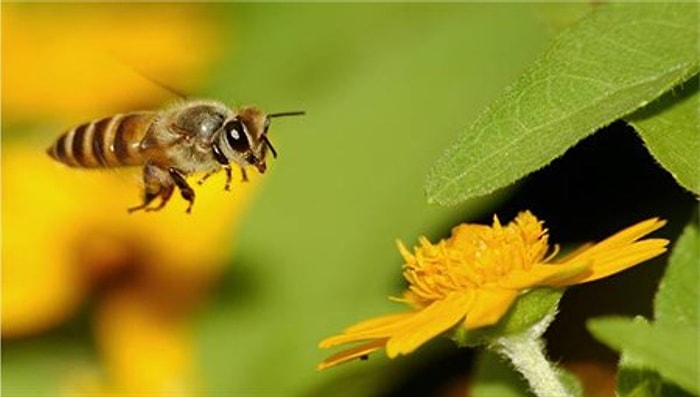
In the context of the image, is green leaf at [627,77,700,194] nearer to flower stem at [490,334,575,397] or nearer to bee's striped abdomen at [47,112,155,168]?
→ flower stem at [490,334,575,397]

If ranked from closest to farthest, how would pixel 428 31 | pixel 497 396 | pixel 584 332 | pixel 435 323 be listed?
pixel 435 323 < pixel 497 396 < pixel 584 332 < pixel 428 31

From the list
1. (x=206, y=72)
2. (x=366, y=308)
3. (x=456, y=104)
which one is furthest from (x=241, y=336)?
(x=206, y=72)

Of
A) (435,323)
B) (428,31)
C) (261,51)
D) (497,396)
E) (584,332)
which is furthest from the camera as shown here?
(261,51)

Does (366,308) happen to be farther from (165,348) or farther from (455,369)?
(165,348)

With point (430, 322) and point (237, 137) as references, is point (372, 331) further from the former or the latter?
point (237, 137)

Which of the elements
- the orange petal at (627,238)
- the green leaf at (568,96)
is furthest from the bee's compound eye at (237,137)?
the orange petal at (627,238)
